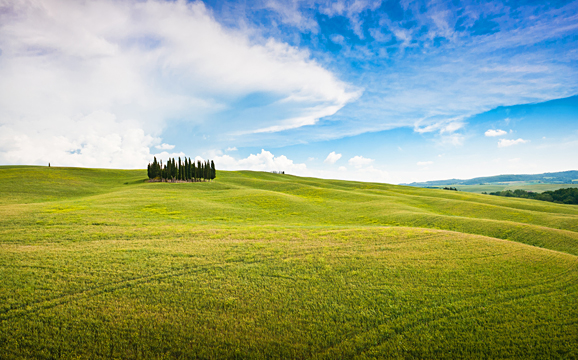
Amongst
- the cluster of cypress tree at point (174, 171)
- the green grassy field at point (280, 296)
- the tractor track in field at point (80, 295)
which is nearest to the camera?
the green grassy field at point (280, 296)

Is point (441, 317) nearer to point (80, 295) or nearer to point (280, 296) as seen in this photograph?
point (280, 296)

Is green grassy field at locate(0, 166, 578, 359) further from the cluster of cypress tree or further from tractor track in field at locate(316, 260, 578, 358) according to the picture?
the cluster of cypress tree

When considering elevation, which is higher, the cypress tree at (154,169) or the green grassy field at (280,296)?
the cypress tree at (154,169)

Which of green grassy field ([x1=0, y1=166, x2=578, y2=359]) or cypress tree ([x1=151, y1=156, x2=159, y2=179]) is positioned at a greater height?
cypress tree ([x1=151, y1=156, x2=159, y2=179])

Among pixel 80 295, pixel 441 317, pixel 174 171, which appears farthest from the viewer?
pixel 174 171

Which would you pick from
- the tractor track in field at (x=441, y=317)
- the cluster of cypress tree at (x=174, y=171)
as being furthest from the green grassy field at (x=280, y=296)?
the cluster of cypress tree at (x=174, y=171)

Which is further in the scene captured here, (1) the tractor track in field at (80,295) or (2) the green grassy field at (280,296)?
(1) the tractor track in field at (80,295)

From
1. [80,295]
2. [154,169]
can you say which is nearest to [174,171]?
[154,169]

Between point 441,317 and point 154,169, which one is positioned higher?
point 154,169

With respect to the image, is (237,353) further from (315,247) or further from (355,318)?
(315,247)

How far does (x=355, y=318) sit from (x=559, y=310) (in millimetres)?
8151

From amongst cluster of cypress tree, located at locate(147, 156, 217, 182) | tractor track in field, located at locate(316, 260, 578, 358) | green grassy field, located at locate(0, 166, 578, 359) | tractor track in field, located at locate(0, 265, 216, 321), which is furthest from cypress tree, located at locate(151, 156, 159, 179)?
tractor track in field, located at locate(316, 260, 578, 358)

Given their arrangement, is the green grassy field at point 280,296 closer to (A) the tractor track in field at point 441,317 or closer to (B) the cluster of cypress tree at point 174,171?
(A) the tractor track in field at point 441,317

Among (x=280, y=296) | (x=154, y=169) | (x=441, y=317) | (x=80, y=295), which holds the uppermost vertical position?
(x=154, y=169)
